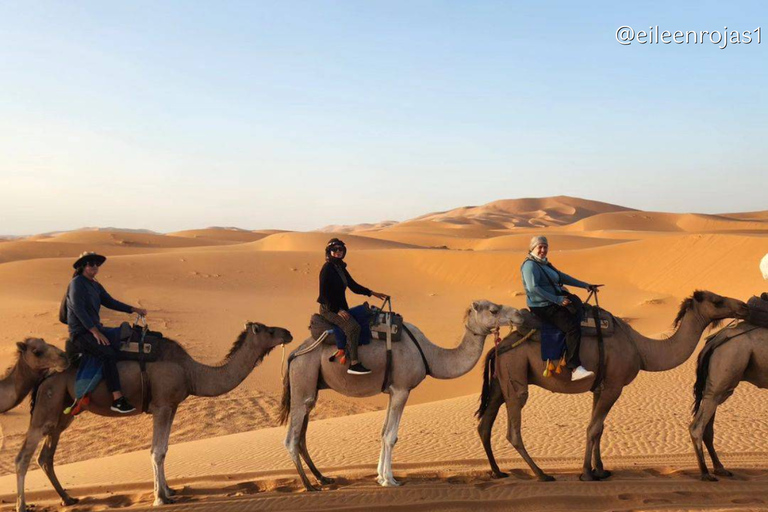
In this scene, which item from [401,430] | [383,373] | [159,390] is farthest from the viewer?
[401,430]

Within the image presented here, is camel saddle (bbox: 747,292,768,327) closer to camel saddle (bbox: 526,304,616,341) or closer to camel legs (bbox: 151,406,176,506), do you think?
camel saddle (bbox: 526,304,616,341)

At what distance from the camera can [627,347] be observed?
300 inches

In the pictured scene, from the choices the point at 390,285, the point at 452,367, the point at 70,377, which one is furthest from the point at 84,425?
the point at 390,285

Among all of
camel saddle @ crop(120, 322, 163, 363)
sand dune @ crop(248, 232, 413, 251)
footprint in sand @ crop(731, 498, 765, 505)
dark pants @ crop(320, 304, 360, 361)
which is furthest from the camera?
sand dune @ crop(248, 232, 413, 251)

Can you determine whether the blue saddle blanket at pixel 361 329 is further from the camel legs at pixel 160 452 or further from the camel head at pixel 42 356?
the camel head at pixel 42 356

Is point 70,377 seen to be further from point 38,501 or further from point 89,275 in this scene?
point 38,501

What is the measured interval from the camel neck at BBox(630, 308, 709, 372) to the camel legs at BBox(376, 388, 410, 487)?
10.1 ft

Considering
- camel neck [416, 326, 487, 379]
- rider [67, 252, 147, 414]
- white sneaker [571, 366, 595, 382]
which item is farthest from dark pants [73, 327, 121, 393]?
white sneaker [571, 366, 595, 382]

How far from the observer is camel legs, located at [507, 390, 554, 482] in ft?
24.3

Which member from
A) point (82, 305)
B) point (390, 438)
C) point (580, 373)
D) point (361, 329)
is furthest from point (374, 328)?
point (82, 305)

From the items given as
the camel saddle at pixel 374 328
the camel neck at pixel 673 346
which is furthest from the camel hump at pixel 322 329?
the camel neck at pixel 673 346

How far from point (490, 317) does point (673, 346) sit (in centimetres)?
240

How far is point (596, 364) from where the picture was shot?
748cm

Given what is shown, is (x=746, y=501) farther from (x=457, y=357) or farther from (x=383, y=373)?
(x=383, y=373)
